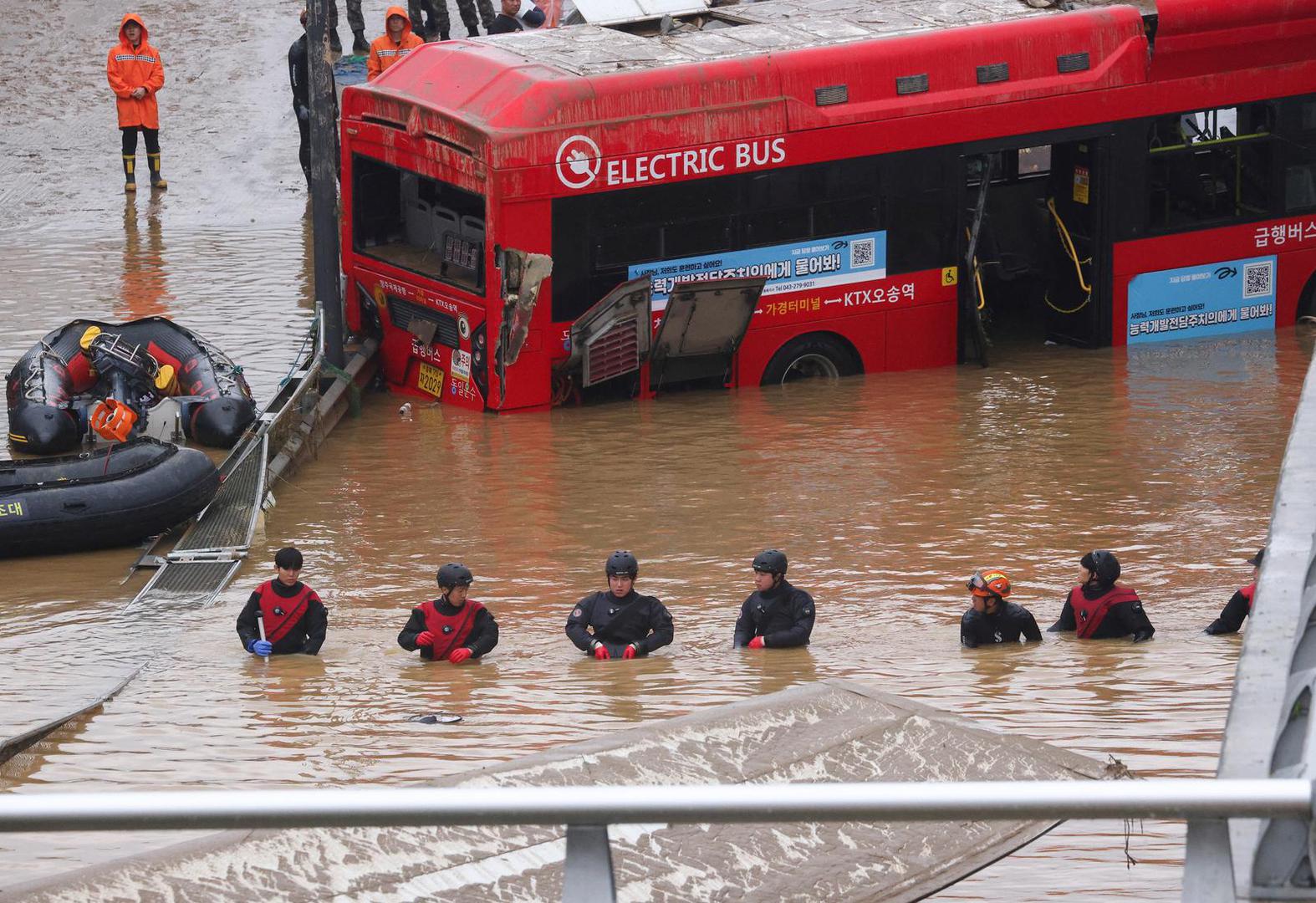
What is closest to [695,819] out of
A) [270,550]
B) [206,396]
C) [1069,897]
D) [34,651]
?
[1069,897]

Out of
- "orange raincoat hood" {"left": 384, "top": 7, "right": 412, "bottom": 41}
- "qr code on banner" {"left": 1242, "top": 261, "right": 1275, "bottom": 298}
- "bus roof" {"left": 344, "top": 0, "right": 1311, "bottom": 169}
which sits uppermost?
"orange raincoat hood" {"left": 384, "top": 7, "right": 412, "bottom": 41}

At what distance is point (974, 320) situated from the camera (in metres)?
18.2

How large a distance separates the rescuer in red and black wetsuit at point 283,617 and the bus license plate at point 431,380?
6.58 m

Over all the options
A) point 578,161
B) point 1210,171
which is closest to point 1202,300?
point 1210,171

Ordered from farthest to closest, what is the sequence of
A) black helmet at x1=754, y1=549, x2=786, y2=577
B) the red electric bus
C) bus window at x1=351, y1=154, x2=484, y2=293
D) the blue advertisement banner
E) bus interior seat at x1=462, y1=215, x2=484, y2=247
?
bus window at x1=351, y1=154, x2=484, y2=293 → bus interior seat at x1=462, y1=215, x2=484, y2=247 → the blue advertisement banner → the red electric bus → black helmet at x1=754, y1=549, x2=786, y2=577

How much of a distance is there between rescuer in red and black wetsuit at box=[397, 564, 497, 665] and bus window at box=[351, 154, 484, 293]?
21.7 ft

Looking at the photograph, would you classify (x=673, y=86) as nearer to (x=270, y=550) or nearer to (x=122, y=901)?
(x=270, y=550)

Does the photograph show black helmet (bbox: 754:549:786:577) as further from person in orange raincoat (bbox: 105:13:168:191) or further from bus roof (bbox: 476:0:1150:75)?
person in orange raincoat (bbox: 105:13:168:191)

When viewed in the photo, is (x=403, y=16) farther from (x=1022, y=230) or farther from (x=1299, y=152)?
(x=1299, y=152)

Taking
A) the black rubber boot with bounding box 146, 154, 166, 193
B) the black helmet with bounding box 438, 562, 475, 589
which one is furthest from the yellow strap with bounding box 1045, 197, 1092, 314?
the black rubber boot with bounding box 146, 154, 166, 193

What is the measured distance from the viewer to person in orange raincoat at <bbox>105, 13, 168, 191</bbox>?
2319 centimetres

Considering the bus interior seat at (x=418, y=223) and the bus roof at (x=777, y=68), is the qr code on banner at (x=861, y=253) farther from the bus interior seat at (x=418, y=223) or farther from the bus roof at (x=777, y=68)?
the bus interior seat at (x=418, y=223)

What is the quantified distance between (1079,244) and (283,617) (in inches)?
405

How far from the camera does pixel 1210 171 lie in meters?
19.0
